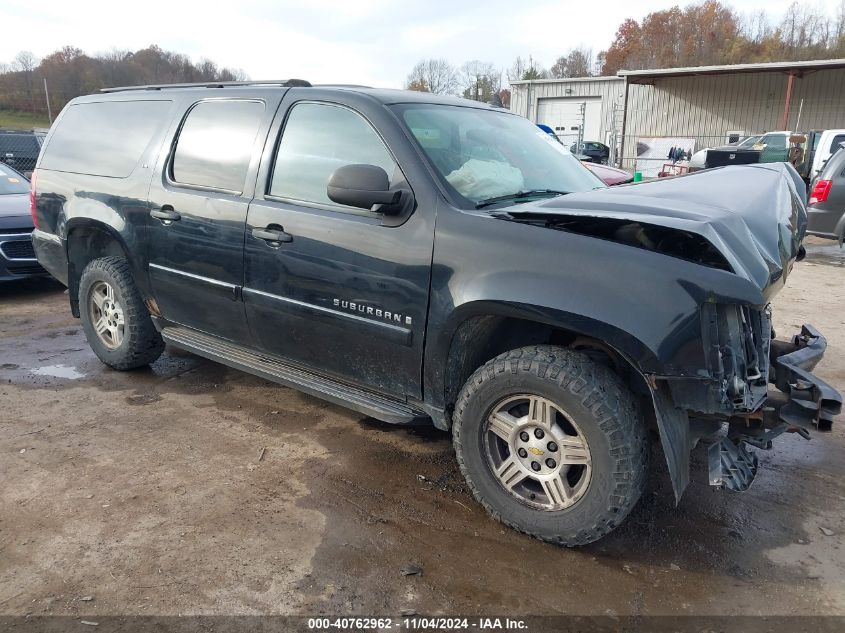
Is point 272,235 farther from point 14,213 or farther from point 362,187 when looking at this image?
point 14,213

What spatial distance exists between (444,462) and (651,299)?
160 cm

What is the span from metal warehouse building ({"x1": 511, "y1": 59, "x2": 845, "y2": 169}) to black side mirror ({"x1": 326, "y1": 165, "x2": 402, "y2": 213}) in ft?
92.6

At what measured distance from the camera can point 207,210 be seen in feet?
12.0

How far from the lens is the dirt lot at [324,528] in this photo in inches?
94.7

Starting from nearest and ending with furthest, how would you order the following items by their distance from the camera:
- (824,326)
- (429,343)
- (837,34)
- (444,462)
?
(429,343) < (444,462) < (824,326) < (837,34)

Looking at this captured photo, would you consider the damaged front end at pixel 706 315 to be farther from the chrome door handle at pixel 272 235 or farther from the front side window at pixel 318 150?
the chrome door handle at pixel 272 235

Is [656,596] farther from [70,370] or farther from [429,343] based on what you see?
[70,370]

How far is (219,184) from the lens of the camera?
367cm

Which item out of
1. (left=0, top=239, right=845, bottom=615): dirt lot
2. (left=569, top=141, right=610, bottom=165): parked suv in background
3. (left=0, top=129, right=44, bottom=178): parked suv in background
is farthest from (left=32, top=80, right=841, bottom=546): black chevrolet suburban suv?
(left=569, top=141, right=610, bottom=165): parked suv in background

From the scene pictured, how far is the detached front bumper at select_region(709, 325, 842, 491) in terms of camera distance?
2.51 meters

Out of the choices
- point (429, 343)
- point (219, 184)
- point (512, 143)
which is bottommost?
point (429, 343)

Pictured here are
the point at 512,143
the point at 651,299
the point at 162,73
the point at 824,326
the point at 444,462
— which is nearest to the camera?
the point at 651,299

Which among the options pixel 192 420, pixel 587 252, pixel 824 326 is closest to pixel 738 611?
pixel 587 252

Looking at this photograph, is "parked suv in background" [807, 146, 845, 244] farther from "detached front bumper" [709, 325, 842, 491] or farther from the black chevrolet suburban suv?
"detached front bumper" [709, 325, 842, 491]
